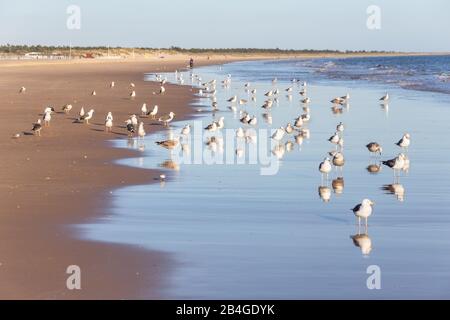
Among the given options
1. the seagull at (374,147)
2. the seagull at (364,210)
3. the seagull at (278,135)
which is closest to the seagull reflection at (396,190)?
the seagull at (364,210)

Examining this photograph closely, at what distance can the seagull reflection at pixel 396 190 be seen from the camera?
13.7m

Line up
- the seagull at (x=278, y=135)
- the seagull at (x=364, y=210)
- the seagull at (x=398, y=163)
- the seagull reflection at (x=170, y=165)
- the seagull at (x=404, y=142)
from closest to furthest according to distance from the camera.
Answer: the seagull at (x=364, y=210), the seagull at (x=398, y=163), the seagull reflection at (x=170, y=165), the seagull at (x=404, y=142), the seagull at (x=278, y=135)

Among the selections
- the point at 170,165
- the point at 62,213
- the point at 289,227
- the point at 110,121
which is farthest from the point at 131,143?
the point at 289,227

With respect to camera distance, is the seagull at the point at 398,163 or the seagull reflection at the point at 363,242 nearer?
the seagull reflection at the point at 363,242

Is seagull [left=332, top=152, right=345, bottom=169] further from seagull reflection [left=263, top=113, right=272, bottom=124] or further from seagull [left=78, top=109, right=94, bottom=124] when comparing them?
seagull reflection [left=263, top=113, right=272, bottom=124]

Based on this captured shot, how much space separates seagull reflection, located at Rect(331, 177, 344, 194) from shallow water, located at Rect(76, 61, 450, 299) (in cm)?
9

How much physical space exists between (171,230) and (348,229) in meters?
2.14

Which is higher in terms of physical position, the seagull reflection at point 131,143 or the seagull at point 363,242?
the seagull reflection at point 131,143

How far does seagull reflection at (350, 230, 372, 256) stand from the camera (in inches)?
400

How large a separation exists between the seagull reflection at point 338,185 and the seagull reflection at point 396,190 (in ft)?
2.16

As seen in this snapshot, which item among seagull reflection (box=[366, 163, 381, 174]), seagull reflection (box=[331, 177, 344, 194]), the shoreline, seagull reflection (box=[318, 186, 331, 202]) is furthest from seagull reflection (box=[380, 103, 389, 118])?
seagull reflection (box=[318, 186, 331, 202])

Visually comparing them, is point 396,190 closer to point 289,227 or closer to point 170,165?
point 289,227

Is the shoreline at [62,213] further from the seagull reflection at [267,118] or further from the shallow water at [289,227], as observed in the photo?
the seagull reflection at [267,118]

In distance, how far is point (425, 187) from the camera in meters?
14.5
